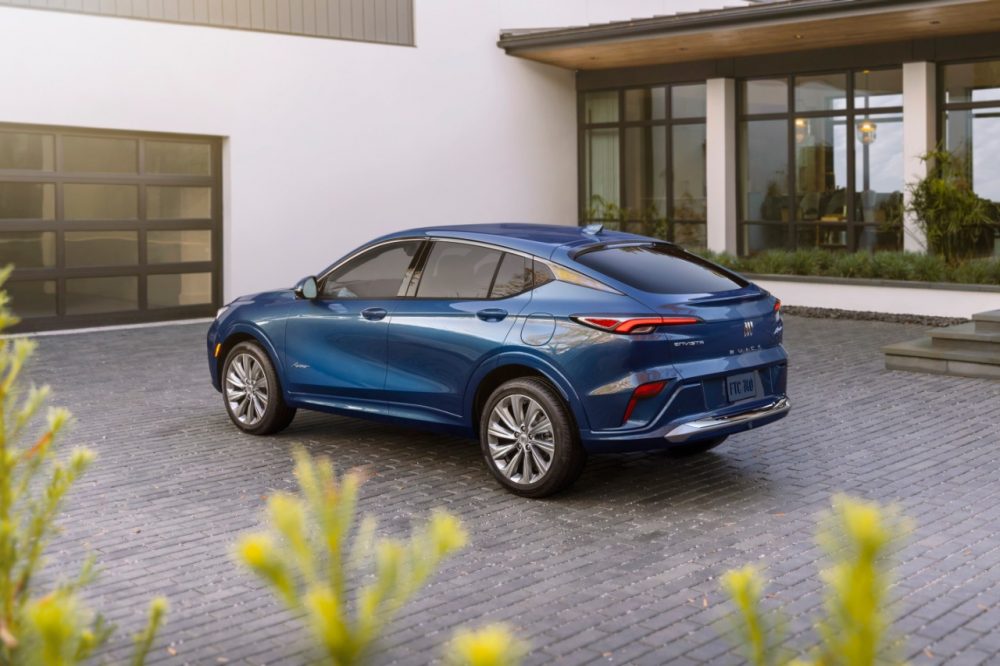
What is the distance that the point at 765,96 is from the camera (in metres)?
20.7

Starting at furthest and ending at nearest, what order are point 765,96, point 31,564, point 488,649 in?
point 765,96, point 31,564, point 488,649

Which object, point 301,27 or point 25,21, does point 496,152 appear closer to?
point 301,27

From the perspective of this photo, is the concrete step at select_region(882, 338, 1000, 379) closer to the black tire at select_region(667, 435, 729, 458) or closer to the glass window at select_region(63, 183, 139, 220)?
the black tire at select_region(667, 435, 729, 458)

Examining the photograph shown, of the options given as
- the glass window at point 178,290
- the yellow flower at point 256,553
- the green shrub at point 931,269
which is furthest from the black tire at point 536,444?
the green shrub at point 931,269

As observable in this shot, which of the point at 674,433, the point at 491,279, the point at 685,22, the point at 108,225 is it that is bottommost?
the point at 674,433

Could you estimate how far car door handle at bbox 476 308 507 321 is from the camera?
7.35 meters

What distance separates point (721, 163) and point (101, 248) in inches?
411

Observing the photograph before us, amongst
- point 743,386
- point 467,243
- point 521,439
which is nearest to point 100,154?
point 467,243

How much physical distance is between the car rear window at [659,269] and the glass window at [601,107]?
1507cm

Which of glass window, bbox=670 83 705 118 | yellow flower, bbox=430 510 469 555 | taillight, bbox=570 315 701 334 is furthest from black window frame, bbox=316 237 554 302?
glass window, bbox=670 83 705 118

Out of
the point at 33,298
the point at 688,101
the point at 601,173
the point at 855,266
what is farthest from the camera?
the point at 601,173

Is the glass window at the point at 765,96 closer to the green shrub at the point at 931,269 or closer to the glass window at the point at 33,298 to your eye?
the green shrub at the point at 931,269

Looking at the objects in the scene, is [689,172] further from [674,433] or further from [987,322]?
[674,433]

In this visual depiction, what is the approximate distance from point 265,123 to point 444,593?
13441mm
